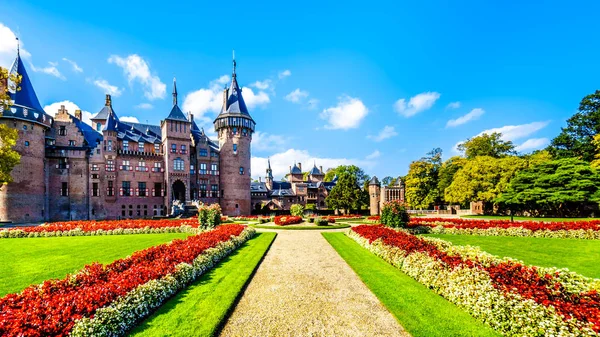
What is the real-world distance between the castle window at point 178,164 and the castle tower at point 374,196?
33103mm

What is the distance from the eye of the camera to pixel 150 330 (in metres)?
5.48

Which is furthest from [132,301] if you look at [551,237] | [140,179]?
[140,179]

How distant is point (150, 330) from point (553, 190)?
143ft

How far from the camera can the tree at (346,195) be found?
4731 centimetres

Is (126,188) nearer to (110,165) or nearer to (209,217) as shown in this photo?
(110,165)

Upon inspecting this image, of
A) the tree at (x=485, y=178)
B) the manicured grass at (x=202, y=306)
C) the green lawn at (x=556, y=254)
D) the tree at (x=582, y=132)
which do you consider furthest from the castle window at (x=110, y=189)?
the tree at (x=582, y=132)

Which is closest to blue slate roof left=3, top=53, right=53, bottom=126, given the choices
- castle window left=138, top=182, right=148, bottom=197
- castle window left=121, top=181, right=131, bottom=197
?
castle window left=121, top=181, right=131, bottom=197

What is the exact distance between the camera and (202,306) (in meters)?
6.62

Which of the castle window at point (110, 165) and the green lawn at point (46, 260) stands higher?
the castle window at point (110, 165)

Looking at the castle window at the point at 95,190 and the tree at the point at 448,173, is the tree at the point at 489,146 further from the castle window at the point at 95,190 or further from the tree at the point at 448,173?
the castle window at the point at 95,190

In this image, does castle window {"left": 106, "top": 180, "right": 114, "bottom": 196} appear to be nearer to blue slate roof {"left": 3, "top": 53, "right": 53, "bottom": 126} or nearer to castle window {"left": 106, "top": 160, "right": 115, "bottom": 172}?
castle window {"left": 106, "top": 160, "right": 115, "bottom": 172}

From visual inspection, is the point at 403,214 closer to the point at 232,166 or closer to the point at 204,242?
the point at 204,242

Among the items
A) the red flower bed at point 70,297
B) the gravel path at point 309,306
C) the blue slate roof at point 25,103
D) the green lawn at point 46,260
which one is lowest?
the gravel path at point 309,306

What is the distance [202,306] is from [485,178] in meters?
50.2
